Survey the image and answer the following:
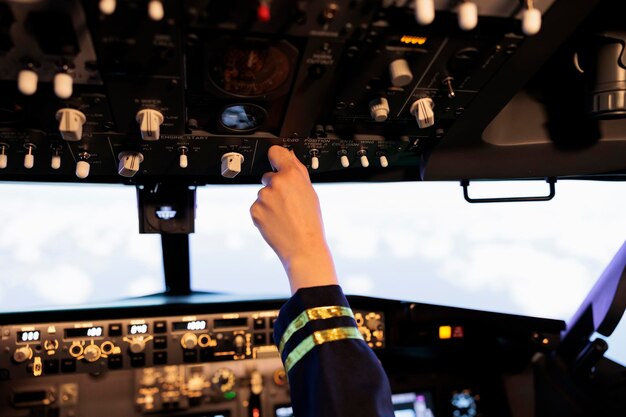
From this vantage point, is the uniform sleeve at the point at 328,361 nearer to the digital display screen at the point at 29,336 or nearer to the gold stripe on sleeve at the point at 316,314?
the gold stripe on sleeve at the point at 316,314

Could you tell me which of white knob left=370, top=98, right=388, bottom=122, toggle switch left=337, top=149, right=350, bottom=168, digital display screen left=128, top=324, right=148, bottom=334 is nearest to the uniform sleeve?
white knob left=370, top=98, right=388, bottom=122

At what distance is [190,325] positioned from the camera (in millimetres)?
1843

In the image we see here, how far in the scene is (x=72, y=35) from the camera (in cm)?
85

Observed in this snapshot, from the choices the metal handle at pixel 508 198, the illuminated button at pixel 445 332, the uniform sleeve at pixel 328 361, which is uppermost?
the metal handle at pixel 508 198

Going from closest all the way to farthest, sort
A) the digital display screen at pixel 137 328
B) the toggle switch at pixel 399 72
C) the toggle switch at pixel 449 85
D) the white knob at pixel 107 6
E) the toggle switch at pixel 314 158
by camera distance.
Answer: the white knob at pixel 107 6 < the toggle switch at pixel 399 72 < the toggle switch at pixel 449 85 < the toggle switch at pixel 314 158 < the digital display screen at pixel 137 328

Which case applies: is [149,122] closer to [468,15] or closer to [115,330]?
[468,15]

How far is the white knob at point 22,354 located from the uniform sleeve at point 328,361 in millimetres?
1210

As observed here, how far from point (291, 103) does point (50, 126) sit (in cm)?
53

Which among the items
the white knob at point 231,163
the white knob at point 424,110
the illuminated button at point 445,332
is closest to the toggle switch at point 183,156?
the white knob at point 231,163

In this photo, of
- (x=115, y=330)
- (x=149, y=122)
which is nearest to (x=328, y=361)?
(x=149, y=122)

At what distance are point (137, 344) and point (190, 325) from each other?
0.19 metres

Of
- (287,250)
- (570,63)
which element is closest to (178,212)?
(287,250)

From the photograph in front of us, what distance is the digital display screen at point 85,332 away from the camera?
68.7 inches

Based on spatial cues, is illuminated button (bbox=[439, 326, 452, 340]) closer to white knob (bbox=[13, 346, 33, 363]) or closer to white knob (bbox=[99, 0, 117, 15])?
white knob (bbox=[13, 346, 33, 363])
